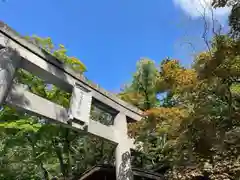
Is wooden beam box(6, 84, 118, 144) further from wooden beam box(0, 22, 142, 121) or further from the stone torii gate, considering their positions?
wooden beam box(0, 22, 142, 121)

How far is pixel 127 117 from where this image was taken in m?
8.63

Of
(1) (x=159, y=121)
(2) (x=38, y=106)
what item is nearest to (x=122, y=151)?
(1) (x=159, y=121)

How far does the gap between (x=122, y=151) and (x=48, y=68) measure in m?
3.20

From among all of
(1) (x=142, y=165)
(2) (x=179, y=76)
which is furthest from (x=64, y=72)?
(1) (x=142, y=165)

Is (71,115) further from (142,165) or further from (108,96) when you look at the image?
(142,165)

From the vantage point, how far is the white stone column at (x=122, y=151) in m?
7.53

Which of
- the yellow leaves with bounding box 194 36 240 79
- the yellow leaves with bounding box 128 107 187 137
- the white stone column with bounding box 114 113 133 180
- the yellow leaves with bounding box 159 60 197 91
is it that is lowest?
the white stone column with bounding box 114 113 133 180

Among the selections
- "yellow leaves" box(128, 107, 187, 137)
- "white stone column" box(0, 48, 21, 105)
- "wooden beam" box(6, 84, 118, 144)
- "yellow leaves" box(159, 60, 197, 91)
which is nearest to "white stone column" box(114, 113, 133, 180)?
"yellow leaves" box(128, 107, 187, 137)

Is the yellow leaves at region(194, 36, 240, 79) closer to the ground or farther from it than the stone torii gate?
farther from it

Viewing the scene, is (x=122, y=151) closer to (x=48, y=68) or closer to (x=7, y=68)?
(x=48, y=68)

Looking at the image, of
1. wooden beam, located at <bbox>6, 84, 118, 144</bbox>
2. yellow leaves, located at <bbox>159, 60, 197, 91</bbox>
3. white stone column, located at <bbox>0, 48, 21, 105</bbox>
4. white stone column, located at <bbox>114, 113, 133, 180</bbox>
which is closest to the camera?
white stone column, located at <bbox>0, 48, 21, 105</bbox>

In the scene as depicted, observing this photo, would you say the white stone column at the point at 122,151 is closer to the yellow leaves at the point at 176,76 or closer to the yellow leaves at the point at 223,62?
the yellow leaves at the point at 176,76

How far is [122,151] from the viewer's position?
782 centimetres

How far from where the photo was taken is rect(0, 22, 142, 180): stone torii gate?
16.9 ft
